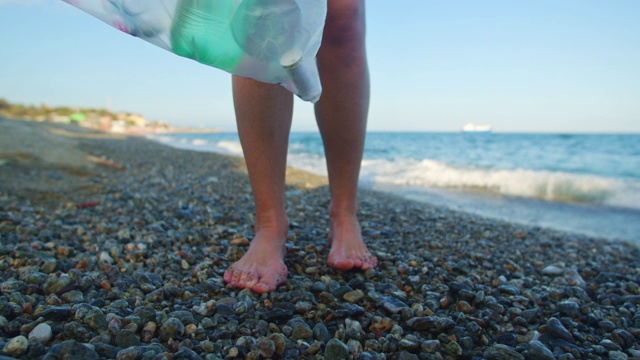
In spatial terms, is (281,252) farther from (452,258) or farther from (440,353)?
(452,258)

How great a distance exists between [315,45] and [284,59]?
0.38 feet

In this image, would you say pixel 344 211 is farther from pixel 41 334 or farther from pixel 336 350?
pixel 41 334

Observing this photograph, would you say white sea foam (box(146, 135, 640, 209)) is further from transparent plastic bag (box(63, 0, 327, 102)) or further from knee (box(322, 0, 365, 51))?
transparent plastic bag (box(63, 0, 327, 102))

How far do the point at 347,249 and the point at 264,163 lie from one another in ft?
1.72

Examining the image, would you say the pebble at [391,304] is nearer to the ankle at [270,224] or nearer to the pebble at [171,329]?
the ankle at [270,224]

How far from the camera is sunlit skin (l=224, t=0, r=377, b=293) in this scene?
1.53 m

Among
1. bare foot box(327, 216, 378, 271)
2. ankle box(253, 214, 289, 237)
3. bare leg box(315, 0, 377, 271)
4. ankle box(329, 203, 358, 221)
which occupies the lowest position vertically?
bare foot box(327, 216, 378, 271)

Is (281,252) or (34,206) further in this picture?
(34,206)

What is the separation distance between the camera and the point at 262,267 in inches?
61.7

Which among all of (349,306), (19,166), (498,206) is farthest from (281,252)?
(498,206)

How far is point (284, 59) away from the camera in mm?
945

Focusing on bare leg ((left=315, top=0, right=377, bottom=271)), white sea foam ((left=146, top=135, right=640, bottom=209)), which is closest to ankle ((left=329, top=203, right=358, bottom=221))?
bare leg ((left=315, top=0, right=377, bottom=271))

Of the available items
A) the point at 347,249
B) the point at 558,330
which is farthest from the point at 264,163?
the point at 558,330

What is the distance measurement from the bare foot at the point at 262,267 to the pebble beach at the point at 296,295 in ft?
0.13
